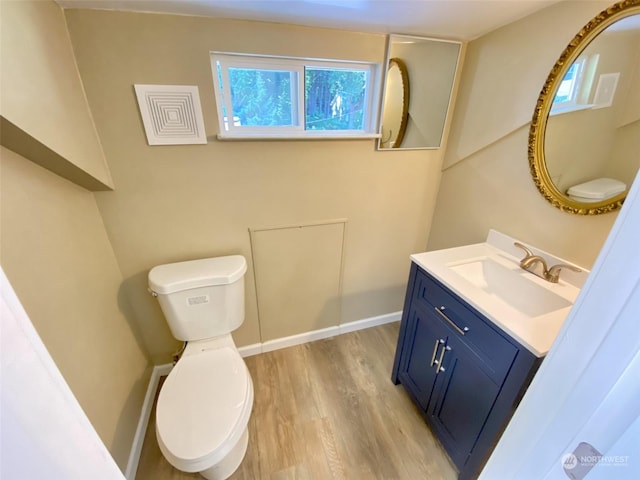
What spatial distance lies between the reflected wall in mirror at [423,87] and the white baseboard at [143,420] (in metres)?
1.90

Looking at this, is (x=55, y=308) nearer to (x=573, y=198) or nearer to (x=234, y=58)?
(x=234, y=58)

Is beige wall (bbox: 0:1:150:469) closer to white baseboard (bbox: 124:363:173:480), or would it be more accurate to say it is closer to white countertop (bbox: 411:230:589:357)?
white baseboard (bbox: 124:363:173:480)

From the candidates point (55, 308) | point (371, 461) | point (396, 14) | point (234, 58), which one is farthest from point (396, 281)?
point (55, 308)

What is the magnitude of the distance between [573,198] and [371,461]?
149 cm

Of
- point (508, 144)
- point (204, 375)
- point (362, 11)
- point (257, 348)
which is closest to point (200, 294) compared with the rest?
point (204, 375)

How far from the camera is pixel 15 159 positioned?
2.68ft

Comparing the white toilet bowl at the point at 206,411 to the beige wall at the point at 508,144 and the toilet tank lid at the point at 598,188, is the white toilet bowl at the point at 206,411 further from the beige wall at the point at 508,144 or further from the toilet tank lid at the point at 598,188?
the toilet tank lid at the point at 598,188

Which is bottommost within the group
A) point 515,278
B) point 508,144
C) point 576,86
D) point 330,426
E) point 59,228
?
point 330,426

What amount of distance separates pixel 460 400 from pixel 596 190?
1.00m

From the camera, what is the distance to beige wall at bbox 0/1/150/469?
30.3 inches

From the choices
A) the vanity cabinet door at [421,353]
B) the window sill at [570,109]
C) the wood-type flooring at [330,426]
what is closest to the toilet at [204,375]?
the wood-type flooring at [330,426]

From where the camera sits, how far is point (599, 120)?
102cm

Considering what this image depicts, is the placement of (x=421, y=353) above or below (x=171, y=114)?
below

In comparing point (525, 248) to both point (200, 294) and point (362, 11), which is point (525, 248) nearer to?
point (362, 11)
